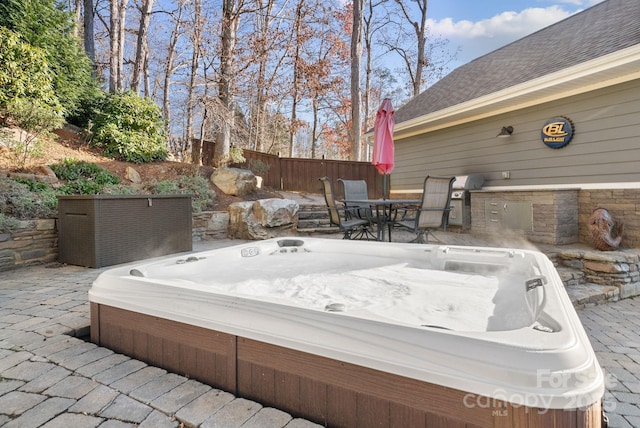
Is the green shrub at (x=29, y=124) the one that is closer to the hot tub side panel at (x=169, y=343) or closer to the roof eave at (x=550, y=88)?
the hot tub side panel at (x=169, y=343)

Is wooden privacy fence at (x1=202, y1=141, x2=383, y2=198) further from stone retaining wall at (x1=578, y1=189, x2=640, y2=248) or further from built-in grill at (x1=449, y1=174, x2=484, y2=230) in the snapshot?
stone retaining wall at (x1=578, y1=189, x2=640, y2=248)

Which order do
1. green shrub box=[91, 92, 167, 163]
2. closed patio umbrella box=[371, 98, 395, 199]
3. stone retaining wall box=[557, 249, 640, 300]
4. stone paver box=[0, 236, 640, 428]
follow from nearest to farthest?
stone paver box=[0, 236, 640, 428], stone retaining wall box=[557, 249, 640, 300], closed patio umbrella box=[371, 98, 395, 199], green shrub box=[91, 92, 167, 163]

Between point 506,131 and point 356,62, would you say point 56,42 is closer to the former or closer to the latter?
point 356,62

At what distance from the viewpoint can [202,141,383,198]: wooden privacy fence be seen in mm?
9750

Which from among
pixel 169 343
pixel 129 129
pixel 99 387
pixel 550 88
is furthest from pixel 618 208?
pixel 129 129

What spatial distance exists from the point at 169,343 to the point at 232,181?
6035mm

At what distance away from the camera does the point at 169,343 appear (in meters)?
1.56

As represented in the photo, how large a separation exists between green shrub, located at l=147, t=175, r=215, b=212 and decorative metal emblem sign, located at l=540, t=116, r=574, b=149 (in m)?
6.01

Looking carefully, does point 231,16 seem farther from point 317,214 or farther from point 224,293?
point 224,293

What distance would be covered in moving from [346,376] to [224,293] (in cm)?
65

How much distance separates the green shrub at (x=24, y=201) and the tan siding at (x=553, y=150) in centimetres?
703

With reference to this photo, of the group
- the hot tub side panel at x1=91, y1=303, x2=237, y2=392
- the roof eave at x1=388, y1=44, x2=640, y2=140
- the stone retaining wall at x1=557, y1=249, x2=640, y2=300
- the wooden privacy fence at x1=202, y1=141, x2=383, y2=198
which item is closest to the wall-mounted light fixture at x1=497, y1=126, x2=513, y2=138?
the roof eave at x1=388, y1=44, x2=640, y2=140

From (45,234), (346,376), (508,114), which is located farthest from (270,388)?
(508,114)

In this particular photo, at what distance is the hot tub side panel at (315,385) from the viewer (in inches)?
36.4
